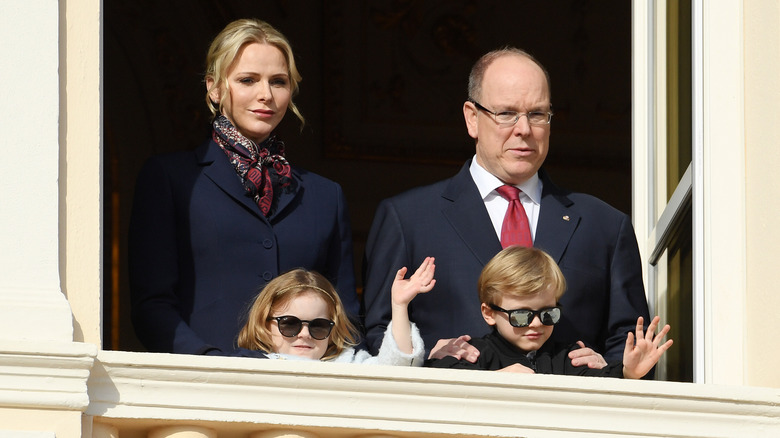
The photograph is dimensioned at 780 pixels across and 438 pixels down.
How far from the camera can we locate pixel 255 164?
5.61 metres

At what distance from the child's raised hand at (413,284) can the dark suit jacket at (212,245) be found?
0.46 meters

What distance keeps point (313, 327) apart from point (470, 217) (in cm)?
68

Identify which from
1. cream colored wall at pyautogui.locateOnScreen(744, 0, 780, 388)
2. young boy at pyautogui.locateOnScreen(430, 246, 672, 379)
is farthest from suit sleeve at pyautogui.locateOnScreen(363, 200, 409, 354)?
cream colored wall at pyautogui.locateOnScreen(744, 0, 780, 388)

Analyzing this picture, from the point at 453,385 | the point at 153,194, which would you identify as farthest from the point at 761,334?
the point at 153,194

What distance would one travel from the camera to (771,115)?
5258mm

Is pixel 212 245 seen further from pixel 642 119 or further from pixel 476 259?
pixel 642 119

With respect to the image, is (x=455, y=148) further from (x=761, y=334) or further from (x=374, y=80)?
(x=761, y=334)

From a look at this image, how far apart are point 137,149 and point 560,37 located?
2.57 meters

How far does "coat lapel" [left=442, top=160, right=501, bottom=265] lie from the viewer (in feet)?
18.3

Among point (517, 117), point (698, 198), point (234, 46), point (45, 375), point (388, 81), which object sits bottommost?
point (45, 375)

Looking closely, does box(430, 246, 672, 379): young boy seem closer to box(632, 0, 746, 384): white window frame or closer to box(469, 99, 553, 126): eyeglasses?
box(632, 0, 746, 384): white window frame

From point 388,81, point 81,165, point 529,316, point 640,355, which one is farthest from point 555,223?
point 388,81

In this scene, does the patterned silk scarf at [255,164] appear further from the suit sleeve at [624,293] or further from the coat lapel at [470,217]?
the suit sleeve at [624,293]

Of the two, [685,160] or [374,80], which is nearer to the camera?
[685,160]
